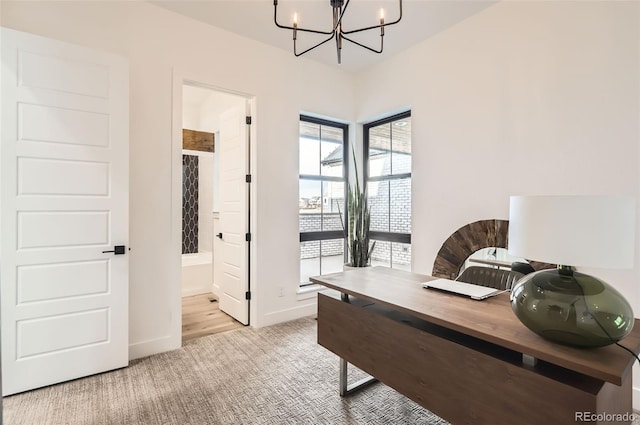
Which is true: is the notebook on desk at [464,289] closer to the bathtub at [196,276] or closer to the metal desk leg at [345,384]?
the metal desk leg at [345,384]

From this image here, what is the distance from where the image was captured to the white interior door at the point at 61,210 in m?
2.03

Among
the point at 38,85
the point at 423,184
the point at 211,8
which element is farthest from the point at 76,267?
the point at 423,184

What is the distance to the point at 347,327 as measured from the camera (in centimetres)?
187

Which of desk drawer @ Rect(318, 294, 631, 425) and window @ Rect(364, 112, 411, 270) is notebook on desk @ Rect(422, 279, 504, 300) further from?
window @ Rect(364, 112, 411, 270)

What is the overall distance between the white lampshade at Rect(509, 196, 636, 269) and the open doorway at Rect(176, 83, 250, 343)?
106 inches

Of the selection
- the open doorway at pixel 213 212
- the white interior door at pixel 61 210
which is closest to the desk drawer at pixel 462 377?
the white interior door at pixel 61 210

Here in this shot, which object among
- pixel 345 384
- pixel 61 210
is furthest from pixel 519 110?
pixel 61 210

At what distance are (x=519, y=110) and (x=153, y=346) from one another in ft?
11.6

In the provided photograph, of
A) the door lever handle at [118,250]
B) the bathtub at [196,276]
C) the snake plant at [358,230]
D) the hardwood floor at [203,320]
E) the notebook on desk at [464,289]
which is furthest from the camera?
the bathtub at [196,276]

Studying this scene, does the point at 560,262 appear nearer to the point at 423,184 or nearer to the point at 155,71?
the point at 423,184

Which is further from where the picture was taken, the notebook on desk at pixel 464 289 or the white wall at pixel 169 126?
the white wall at pixel 169 126

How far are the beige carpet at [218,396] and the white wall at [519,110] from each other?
1.53 m

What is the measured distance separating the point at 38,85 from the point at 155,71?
2.71ft

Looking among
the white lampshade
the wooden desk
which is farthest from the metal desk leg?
the white lampshade
